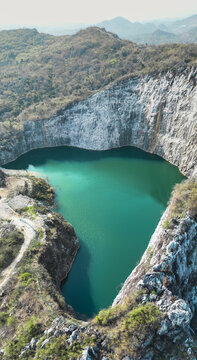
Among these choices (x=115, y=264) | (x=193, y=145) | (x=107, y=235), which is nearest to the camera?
(x=115, y=264)

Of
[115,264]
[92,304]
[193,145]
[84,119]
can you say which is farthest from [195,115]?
[92,304]

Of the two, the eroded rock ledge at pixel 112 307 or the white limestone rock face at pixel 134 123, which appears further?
the white limestone rock face at pixel 134 123

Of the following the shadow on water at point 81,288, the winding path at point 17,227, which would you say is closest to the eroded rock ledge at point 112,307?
the winding path at point 17,227

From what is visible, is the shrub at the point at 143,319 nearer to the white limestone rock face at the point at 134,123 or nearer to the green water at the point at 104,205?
the green water at the point at 104,205

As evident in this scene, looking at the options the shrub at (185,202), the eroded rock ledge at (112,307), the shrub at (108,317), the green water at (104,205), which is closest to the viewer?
the eroded rock ledge at (112,307)

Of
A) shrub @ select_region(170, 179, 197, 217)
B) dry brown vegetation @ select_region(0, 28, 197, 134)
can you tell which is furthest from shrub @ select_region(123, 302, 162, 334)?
dry brown vegetation @ select_region(0, 28, 197, 134)

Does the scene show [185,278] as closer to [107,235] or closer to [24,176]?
[107,235]

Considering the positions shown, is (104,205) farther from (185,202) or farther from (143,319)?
(143,319)
